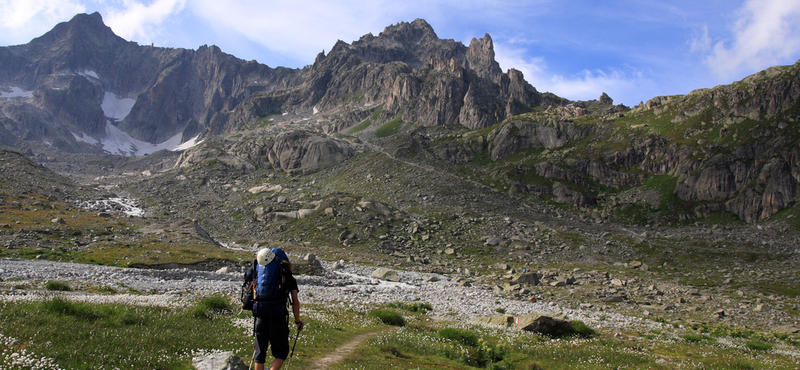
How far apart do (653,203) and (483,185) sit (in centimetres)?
5295

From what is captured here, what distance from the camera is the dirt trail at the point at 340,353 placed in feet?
41.4

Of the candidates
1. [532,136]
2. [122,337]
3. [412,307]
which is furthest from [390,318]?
[532,136]

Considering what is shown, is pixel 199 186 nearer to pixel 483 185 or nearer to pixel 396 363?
pixel 483 185

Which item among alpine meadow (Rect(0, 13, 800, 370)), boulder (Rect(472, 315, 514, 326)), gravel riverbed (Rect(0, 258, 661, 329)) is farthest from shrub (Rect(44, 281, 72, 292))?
boulder (Rect(472, 315, 514, 326))

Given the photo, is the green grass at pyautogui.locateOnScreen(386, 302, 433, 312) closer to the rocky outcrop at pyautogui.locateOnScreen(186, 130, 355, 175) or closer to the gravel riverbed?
the gravel riverbed

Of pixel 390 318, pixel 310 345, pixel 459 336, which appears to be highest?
pixel 310 345

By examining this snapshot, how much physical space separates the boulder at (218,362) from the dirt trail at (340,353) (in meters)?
2.99

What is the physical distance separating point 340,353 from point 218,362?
215 inches

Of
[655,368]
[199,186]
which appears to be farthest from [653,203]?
[199,186]

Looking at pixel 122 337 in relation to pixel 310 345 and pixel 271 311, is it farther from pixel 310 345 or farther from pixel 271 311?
pixel 310 345

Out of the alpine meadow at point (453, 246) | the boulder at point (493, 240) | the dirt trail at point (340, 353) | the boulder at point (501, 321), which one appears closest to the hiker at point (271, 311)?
the alpine meadow at point (453, 246)

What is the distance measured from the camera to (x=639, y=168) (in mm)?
131875

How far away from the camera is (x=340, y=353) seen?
14508 millimetres

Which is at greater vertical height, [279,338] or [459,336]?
[279,338]
